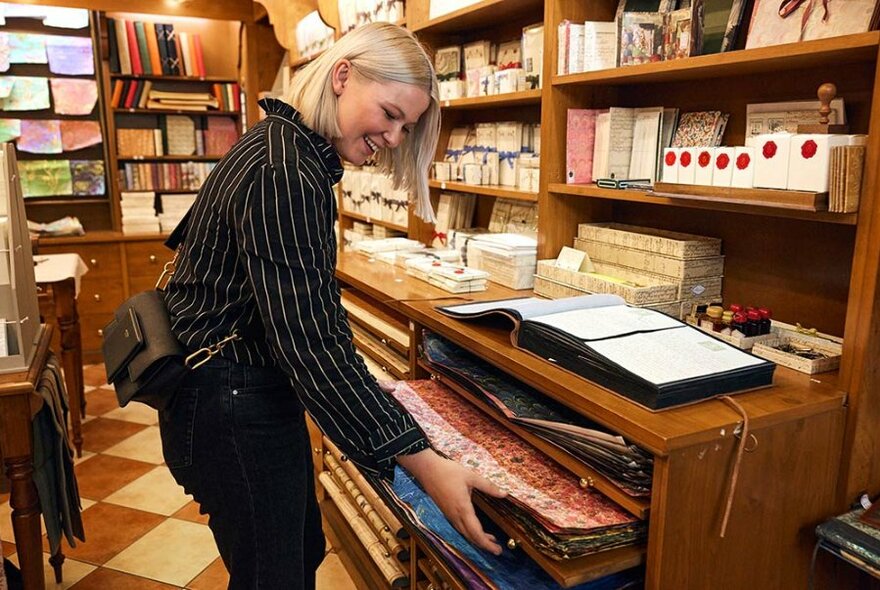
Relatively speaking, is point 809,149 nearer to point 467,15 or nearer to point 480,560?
point 480,560

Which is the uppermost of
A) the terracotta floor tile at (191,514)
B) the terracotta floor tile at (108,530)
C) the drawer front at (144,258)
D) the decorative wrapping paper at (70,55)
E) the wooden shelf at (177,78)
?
the decorative wrapping paper at (70,55)

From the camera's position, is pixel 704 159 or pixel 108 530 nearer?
pixel 704 159

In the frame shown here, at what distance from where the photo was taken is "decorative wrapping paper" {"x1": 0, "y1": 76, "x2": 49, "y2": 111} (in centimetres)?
469

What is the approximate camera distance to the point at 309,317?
1113 mm

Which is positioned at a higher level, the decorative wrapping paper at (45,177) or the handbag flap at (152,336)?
the decorative wrapping paper at (45,177)

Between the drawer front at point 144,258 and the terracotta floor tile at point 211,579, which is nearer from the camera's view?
the terracotta floor tile at point 211,579

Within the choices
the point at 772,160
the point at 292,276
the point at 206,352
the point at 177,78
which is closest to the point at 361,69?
the point at 292,276

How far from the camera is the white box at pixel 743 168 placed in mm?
1403

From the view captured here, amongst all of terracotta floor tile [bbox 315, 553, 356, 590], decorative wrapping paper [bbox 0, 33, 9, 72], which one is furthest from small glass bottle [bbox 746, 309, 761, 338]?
decorative wrapping paper [bbox 0, 33, 9, 72]

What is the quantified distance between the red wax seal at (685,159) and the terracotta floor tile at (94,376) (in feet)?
12.7

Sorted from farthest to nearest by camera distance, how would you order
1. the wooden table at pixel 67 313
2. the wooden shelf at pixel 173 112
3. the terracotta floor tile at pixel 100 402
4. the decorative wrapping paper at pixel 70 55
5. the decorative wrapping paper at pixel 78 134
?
the wooden shelf at pixel 173 112
the decorative wrapping paper at pixel 78 134
the decorative wrapping paper at pixel 70 55
the terracotta floor tile at pixel 100 402
the wooden table at pixel 67 313

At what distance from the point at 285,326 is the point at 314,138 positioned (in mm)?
355

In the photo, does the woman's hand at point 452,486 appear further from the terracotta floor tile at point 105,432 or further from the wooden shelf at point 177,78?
the wooden shelf at point 177,78

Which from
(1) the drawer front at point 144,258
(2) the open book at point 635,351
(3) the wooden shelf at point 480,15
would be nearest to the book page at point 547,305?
(2) the open book at point 635,351
